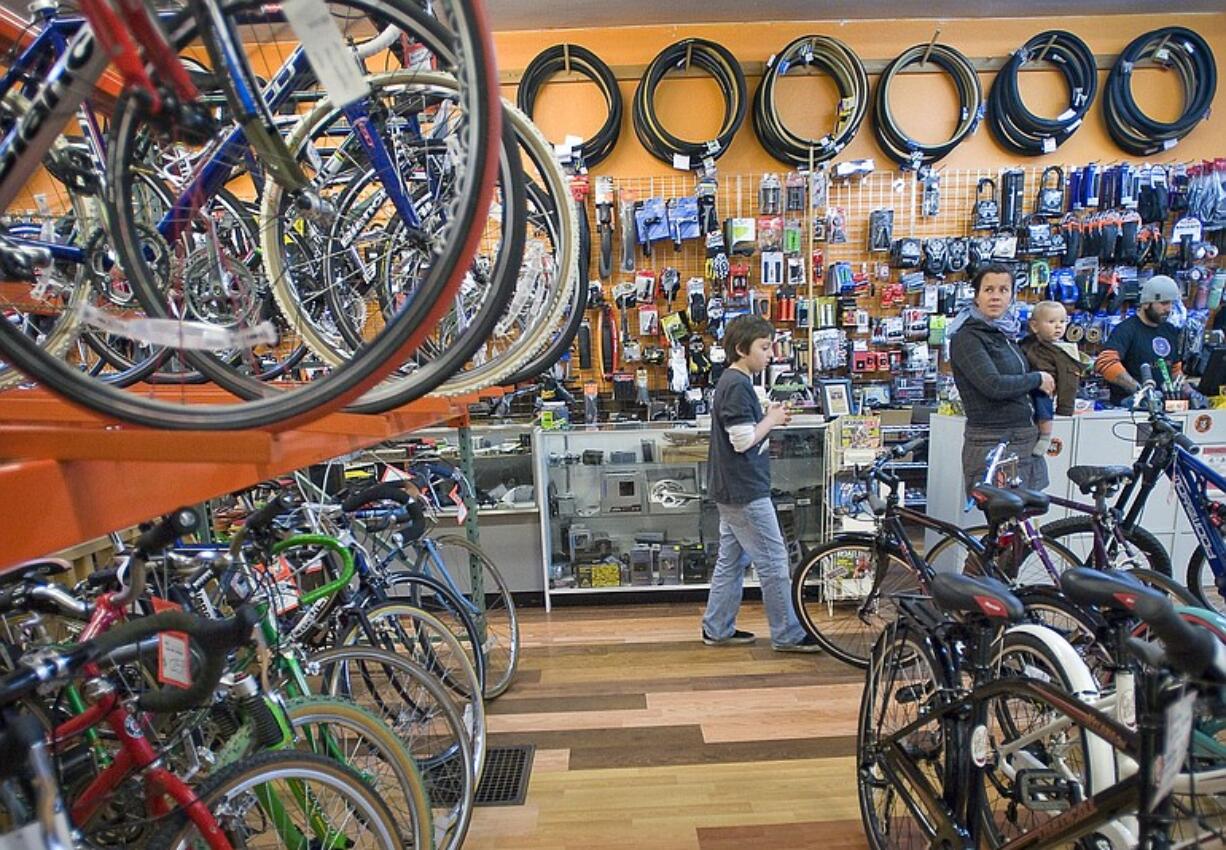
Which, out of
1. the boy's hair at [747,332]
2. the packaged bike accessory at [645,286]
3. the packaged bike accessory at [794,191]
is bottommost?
the boy's hair at [747,332]

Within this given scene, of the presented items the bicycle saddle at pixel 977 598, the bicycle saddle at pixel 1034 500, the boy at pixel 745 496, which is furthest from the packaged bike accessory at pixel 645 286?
the bicycle saddle at pixel 977 598

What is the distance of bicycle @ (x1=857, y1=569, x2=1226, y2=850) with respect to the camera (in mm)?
925

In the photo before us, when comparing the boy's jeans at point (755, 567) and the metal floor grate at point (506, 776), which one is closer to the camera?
the metal floor grate at point (506, 776)

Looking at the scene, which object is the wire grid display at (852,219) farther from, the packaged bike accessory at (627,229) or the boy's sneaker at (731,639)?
the boy's sneaker at (731,639)

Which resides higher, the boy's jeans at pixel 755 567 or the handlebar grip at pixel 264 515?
the handlebar grip at pixel 264 515

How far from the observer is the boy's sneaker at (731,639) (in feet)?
10.6

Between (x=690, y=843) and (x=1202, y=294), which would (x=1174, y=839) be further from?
(x=1202, y=294)

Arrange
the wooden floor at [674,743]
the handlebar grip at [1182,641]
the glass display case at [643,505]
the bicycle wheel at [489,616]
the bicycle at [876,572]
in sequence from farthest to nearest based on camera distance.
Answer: the glass display case at [643,505]
the bicycle wheel at [489,616]
the bicycle at [876,572]
the wooden floor at [674,743]
the handlebar grip at [1182,641]

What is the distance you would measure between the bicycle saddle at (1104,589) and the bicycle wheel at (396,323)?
121cm

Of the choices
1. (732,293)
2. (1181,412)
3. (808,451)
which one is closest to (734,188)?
(732,293)

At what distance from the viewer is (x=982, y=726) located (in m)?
1.36

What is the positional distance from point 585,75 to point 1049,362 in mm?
3601

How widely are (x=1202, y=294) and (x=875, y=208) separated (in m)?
2.41

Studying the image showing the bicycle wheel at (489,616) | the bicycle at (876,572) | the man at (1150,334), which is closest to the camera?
the bicycle at (876,572)
